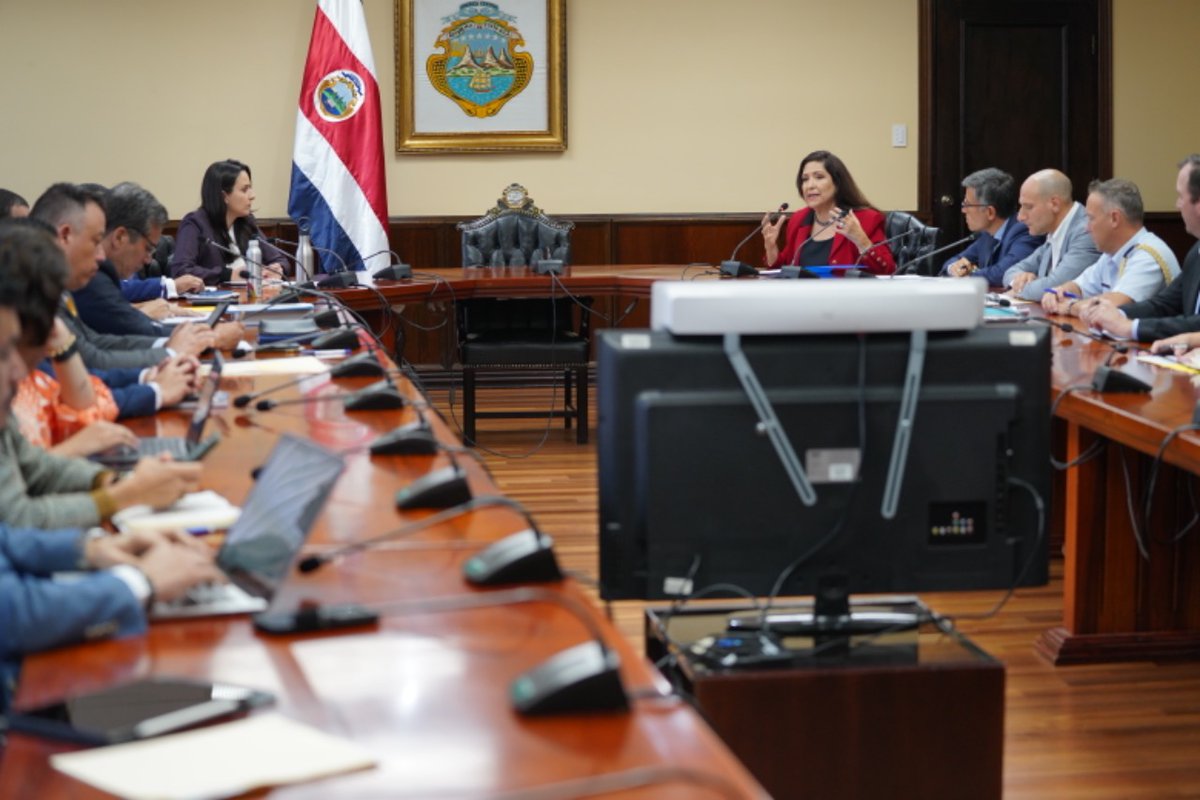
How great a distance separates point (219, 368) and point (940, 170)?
5.21 metres

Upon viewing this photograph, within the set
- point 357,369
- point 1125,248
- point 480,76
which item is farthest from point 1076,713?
point 480,76

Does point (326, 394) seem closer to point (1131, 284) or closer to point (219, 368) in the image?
point (219, 368)

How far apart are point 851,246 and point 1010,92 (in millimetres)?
2346

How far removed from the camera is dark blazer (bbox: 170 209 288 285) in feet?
20.2

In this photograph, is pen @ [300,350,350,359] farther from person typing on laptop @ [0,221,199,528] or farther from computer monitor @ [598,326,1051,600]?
computer monitor @ [598,326,1051,600]

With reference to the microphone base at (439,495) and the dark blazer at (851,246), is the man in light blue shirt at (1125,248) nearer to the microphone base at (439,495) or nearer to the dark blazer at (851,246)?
the dark blazer at (851,246)

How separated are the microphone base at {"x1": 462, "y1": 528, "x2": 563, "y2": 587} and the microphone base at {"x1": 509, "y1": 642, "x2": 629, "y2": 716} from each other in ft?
1.22

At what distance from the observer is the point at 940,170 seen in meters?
7.93

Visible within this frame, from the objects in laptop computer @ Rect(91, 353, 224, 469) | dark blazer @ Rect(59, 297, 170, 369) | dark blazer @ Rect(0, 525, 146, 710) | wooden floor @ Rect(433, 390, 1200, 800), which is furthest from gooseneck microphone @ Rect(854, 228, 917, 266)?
dark blazer @ Rect(0, 525, 146, 710)

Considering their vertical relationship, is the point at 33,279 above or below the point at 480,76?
below

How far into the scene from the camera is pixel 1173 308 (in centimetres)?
451

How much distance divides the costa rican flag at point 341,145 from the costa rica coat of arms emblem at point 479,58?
56 centimetres

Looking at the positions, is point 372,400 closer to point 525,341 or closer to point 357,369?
point 357,369

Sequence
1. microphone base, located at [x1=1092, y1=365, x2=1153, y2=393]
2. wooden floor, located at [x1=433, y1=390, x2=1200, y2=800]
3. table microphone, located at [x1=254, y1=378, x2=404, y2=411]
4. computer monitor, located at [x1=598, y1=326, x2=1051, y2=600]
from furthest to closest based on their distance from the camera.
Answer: microphone base, located at [x1=1092, y1=365, x2=1153, y2=393] < table microphone, located at [x1=254, y1=378, x2=404, y2=411] < wooden floor, located at [x1=433, y1=390, x2=1200, y2=800] < computer monitor, located at [x1=598, y1=326, x2=1051, y2=600]
